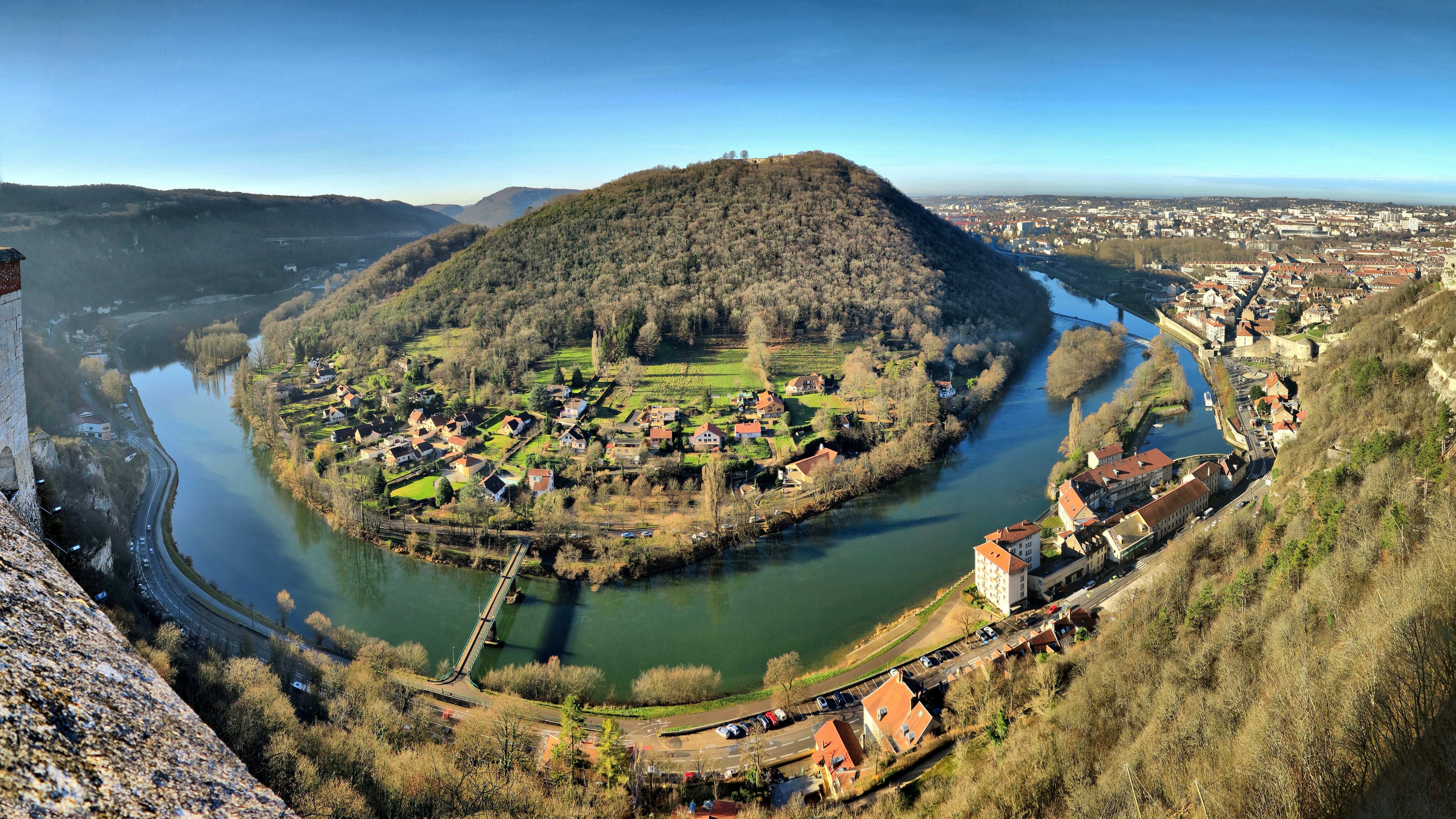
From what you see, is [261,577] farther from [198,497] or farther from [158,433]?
[158,433]

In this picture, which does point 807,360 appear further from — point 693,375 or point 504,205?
point 504,205

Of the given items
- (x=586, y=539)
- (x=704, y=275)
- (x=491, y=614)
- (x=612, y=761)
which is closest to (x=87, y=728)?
(x=612, y=761)

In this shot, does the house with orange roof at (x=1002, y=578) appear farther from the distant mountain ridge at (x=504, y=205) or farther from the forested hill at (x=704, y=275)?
the distant mountain ridge at (x=504, y=205)

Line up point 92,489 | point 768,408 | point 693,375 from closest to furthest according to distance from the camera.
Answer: point 92,489
point 768,408
point 693,375

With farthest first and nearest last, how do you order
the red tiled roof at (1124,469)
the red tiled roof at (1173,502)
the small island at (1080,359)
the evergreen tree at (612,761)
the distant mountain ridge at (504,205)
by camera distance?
the distant mountain ridge at (504,205) < the small island at (1080,359) < the red tiled roof at (1124,469) < the red tiled roof at (1173,502) < the evergreen tree at (612,761)

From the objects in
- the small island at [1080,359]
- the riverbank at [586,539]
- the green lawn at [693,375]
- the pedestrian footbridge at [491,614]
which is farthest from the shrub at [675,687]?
the small island at [1080,359]

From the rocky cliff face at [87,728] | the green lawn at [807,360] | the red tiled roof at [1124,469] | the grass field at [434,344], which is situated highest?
the rocky cliff face at [87,728]
